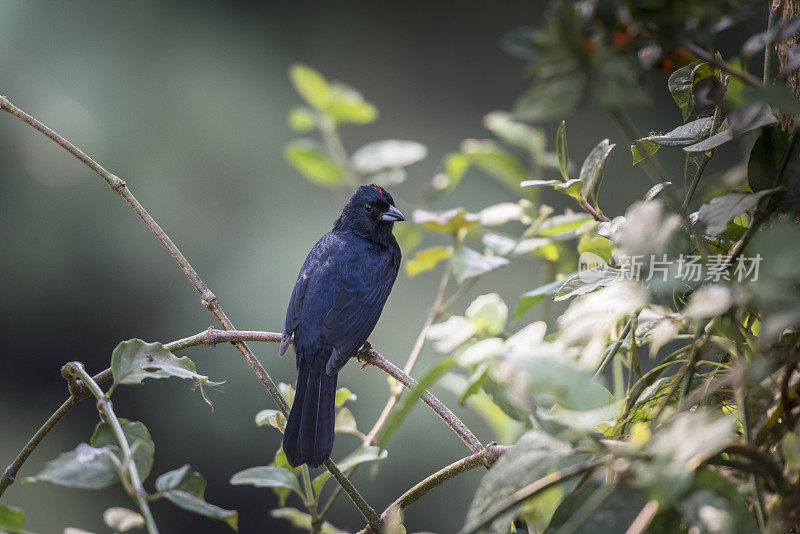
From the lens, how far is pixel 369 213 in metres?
2.50

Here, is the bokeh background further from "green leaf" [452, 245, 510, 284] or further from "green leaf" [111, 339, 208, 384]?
"green leaf" [111, 339, 208, 384]

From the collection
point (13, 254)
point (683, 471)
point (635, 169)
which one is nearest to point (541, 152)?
point (683, 471)

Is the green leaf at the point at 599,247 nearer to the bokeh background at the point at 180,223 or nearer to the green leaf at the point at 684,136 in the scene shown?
the green leaf at the point at 684,136

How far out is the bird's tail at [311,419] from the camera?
1.31m

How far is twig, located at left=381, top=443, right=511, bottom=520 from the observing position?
0.85m

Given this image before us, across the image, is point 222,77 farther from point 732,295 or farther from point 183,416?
point 732,295

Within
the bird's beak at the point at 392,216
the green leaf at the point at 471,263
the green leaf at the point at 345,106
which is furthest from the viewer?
the bird's beak at the point at 392,216

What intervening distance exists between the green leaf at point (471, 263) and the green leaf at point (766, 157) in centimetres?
48

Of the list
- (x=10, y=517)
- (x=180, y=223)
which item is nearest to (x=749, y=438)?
(x=10, y=517)

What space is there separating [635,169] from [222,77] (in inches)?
79.2

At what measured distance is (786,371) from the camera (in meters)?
0.64

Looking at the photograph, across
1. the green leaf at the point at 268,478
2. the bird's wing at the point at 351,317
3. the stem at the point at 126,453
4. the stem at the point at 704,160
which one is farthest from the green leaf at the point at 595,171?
the bird's wing at the point at 351,317

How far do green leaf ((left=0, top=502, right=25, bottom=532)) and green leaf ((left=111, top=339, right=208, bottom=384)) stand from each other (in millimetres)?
168

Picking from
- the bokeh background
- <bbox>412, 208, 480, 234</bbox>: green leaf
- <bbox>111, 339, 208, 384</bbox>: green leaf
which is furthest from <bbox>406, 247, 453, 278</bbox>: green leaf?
the bokeh background
